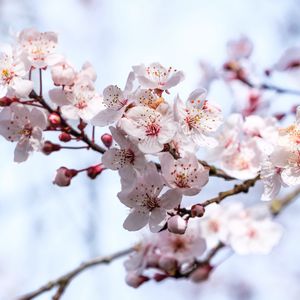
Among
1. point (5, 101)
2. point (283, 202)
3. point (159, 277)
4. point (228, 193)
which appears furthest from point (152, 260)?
point (5, 101)

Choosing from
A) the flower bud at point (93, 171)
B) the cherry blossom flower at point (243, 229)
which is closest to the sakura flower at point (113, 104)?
the flower bud at point (93, 171)

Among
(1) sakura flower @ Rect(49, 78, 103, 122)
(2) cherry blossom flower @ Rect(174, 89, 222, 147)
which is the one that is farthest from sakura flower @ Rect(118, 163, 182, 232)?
(1) sakura flower @ Rect(49, 78, 103, 122)

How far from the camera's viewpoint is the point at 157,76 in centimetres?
177

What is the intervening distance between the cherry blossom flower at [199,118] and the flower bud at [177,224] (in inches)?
10.0

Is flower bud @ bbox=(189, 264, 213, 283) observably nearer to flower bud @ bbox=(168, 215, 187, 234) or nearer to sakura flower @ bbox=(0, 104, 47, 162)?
flower bud @ bbox=(168, 215, 187, 234)

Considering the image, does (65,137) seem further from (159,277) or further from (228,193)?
(159,277)

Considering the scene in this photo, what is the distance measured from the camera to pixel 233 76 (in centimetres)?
366

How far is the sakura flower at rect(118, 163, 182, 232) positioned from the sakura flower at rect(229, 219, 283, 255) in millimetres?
1646

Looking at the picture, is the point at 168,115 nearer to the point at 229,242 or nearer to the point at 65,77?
the point at 65,77

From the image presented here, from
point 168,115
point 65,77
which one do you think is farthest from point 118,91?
point 65,77

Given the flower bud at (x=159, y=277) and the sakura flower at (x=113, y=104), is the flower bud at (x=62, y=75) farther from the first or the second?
the flower bud at (x=159, y=277)

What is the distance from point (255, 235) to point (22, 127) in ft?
7.05

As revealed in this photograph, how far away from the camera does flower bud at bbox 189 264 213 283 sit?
2.90 m

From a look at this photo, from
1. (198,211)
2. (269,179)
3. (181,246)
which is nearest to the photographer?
(198,211)
